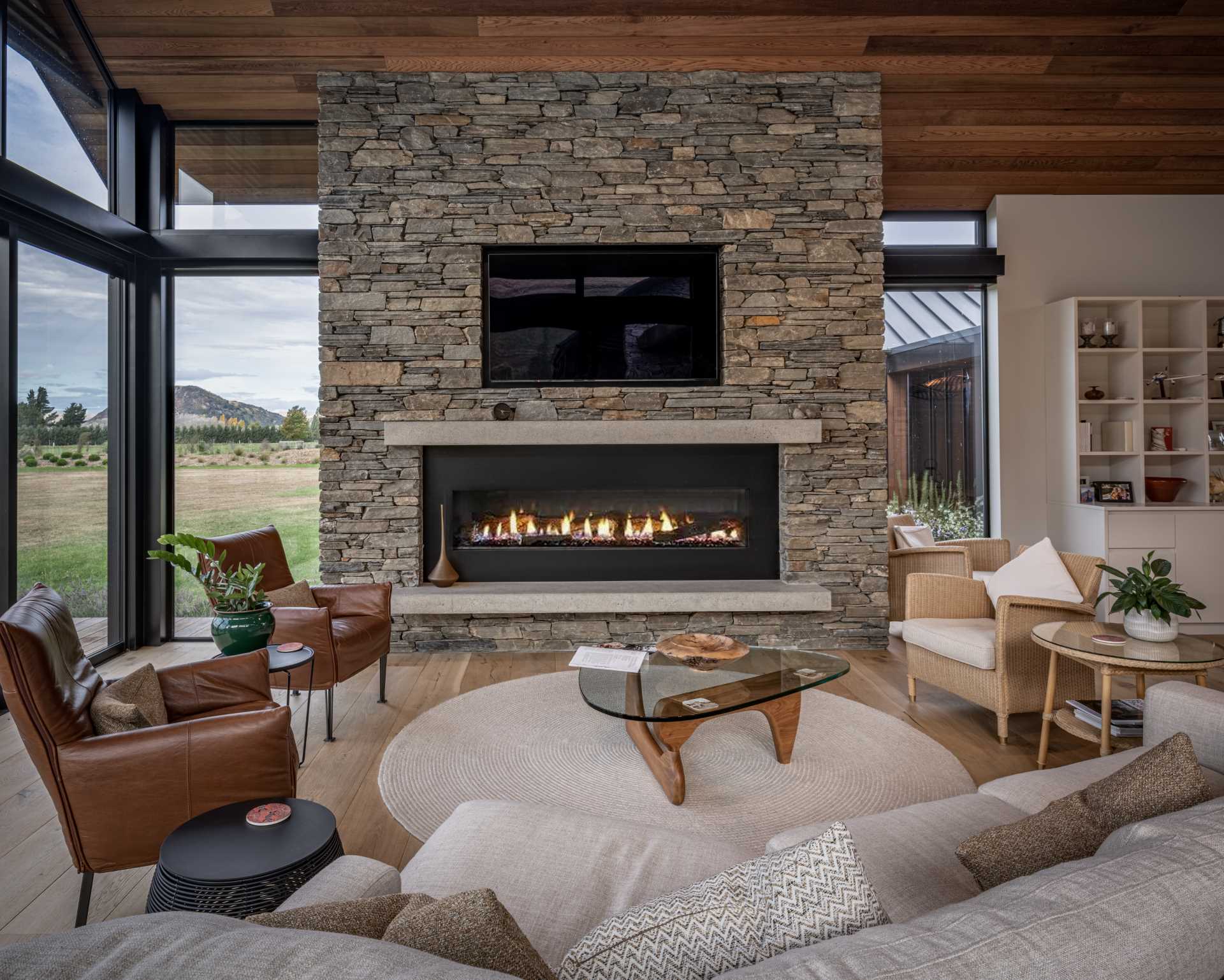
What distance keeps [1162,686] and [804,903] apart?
1.61m

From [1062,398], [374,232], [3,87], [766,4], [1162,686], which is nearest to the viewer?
[1162,686]

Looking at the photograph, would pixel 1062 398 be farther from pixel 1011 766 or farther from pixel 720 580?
pixel 1011 766

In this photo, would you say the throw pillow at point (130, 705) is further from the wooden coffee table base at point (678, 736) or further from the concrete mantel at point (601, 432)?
the concrete mantel at point (601, 432)

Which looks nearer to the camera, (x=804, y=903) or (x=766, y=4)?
(x=804, y=903)

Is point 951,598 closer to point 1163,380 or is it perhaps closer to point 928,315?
point 928,315

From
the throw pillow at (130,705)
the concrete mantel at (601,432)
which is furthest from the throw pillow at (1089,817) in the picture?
the concrete mantel at (601,432)

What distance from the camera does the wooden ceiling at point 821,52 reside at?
4.03 meters

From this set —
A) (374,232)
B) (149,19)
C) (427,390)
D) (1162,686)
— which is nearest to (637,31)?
(374,232)

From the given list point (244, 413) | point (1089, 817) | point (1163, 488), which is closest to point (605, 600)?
point (244, 413)

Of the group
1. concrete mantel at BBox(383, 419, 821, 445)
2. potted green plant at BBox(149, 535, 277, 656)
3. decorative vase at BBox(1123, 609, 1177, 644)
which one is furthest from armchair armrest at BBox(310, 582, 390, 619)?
decorative vase at BBox(1123, 609, 1177, 644)

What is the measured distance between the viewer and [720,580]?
464 cm

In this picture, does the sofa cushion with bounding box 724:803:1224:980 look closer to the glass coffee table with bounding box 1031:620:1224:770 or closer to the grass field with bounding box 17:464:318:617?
the glass coffee table with bounding box 1031:620:1224:770

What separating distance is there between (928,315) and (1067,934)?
534 cm

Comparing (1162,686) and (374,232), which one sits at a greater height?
(374,232)
